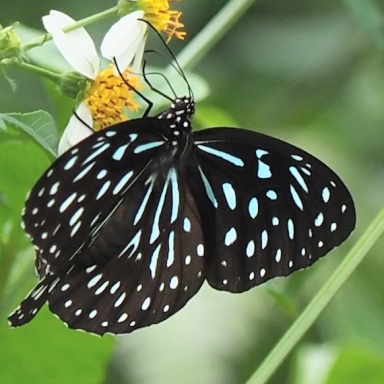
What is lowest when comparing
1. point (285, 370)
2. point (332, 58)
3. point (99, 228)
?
point (285, 370)

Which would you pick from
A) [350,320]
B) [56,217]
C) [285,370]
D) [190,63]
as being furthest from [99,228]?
[285,370]

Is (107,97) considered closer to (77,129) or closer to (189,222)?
(77,129)

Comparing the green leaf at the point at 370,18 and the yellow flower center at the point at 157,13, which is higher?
the green leaf at the point at 370,18

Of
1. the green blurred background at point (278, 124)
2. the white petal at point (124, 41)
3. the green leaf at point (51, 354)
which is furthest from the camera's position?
the green blurred background at point (278, 124)

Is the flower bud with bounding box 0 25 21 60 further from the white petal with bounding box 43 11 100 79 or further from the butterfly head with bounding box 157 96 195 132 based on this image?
the butterfly head with bounding box 157 96 195 132

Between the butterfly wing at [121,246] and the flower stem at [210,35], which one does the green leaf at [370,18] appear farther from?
the butterfly wing at [121,246]

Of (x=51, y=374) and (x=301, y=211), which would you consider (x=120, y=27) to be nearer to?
(x=301, y=211)

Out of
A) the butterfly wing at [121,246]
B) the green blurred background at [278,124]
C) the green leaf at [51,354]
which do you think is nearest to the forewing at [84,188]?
the butterfly wing at [121,246]
